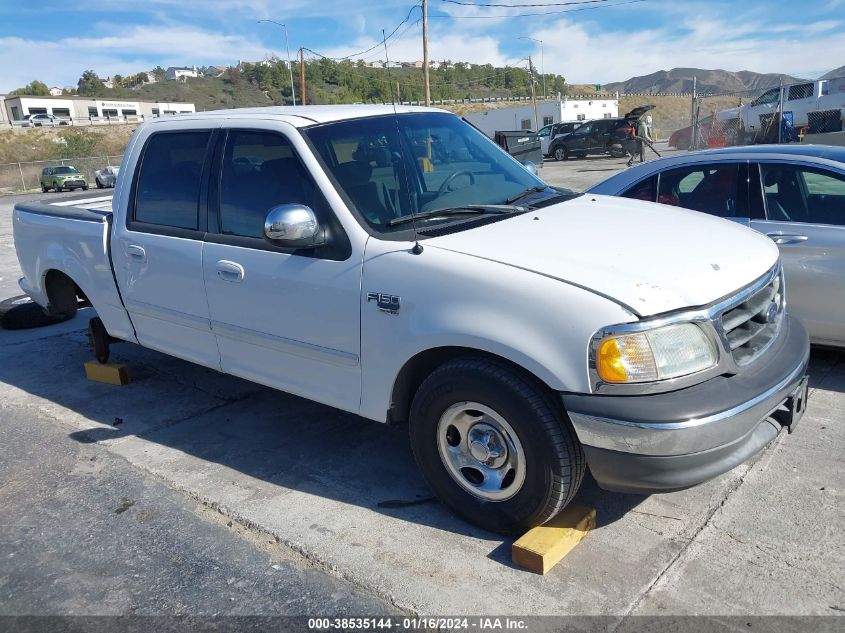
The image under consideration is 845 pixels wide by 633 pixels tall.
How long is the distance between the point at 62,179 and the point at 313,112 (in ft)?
124

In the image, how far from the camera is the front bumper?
8.84 feet

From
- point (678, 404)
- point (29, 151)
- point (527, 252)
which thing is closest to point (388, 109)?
point (527, 252)

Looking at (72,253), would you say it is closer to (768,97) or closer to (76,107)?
(768,97)

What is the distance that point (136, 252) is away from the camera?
183 inches

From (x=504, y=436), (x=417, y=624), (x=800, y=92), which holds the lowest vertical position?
(x=417, y=624)

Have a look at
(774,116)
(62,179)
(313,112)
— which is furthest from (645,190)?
(62,179)

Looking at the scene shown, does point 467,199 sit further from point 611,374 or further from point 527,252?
point 611,374

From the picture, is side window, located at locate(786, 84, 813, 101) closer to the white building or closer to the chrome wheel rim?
the chrome wheel rim

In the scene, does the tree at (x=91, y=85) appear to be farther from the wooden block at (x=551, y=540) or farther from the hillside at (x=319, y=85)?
the wooden block at (x=551, y=540)

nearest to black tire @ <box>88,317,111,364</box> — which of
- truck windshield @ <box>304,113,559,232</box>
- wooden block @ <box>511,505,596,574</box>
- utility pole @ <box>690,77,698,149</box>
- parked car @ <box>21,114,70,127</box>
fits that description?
truck windshield @ <box>304,113,559,232</box>

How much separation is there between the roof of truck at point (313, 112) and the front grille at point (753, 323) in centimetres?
225

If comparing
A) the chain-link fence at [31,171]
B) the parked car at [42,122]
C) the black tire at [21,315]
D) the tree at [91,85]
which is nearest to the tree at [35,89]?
the tree at [91,85]

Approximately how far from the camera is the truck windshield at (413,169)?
3.62 meters

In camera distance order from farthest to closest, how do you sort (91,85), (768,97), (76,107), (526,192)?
(91,85) < (76,107) < (768,97) < (526,192)
